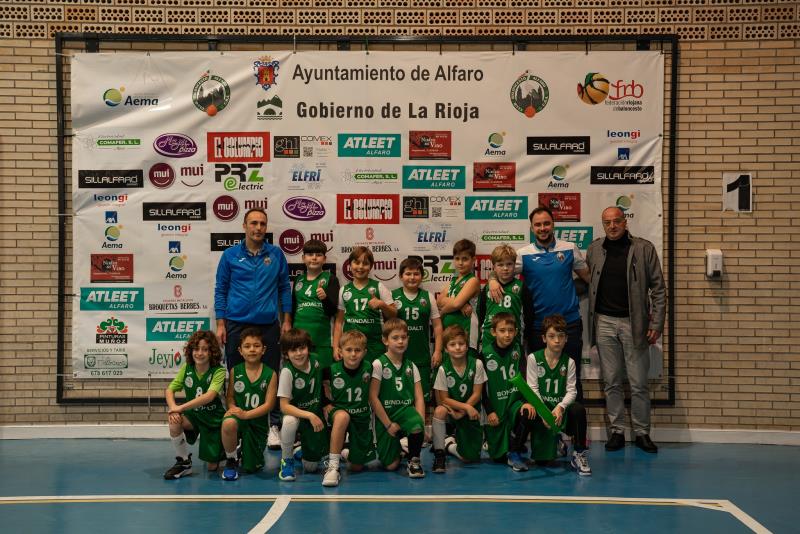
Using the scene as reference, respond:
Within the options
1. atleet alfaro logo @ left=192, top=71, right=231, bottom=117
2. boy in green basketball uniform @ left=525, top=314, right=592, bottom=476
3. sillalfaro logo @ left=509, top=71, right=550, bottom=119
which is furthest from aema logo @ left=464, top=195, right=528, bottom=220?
atleet alfaro logo @ left=192, top=71, right=231, bottom=117

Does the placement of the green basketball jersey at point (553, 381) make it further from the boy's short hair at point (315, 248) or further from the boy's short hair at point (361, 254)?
the boy's short hair at point (315, 248)

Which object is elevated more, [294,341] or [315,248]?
[315,248]

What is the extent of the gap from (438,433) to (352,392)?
837 millimetres

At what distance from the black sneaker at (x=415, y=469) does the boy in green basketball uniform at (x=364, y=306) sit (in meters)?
1.27

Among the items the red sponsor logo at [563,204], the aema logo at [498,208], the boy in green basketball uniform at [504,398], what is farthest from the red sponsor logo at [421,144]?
the boy in green basketball uniform at [504,398]

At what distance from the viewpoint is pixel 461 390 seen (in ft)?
23.7

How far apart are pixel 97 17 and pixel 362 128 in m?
3.01

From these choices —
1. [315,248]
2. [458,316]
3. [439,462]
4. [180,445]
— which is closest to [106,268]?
[315,248]

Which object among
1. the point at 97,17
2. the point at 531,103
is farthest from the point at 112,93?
the point at 531,103

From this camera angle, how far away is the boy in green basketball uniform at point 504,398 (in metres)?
7.02

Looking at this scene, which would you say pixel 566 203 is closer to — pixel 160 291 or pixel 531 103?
pixel 531 103

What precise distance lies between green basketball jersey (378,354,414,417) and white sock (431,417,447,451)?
29 centimetres

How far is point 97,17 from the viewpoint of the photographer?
839cm

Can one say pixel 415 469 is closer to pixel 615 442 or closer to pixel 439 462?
pixel 439 462
